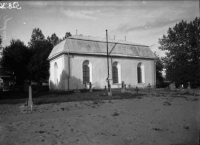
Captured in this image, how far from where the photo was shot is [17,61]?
87.2 ft

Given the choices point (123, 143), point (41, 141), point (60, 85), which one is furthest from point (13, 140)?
point (60, 85)

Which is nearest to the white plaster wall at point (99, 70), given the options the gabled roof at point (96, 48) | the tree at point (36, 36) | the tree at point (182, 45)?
the gabled roof at point (96, 48)

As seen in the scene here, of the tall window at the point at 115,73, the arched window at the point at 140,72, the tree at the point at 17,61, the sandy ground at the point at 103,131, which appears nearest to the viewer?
the sandy ground at the point at 103,131

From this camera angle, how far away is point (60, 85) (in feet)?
82.4

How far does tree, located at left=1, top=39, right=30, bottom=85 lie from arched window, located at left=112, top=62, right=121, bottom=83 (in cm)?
1409

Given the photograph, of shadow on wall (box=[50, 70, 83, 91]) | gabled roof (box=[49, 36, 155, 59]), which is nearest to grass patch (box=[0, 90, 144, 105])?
shadow on wall (box=[50, 70, 83, 91])

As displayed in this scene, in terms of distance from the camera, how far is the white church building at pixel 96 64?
79.8 ft

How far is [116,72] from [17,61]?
1609 cm

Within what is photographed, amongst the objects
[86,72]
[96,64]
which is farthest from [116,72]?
[86,72]

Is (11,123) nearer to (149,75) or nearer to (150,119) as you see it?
(150,119)

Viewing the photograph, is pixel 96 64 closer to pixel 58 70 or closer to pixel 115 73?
pixel 115 73

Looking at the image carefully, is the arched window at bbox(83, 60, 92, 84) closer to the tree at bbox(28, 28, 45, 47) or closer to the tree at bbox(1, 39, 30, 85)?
the tree at bbox(1, 39, 30, 85)

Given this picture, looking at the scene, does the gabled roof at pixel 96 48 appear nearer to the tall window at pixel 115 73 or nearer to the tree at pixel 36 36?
the tall window at pixel 115 73

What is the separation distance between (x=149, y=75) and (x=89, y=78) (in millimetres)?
12492
